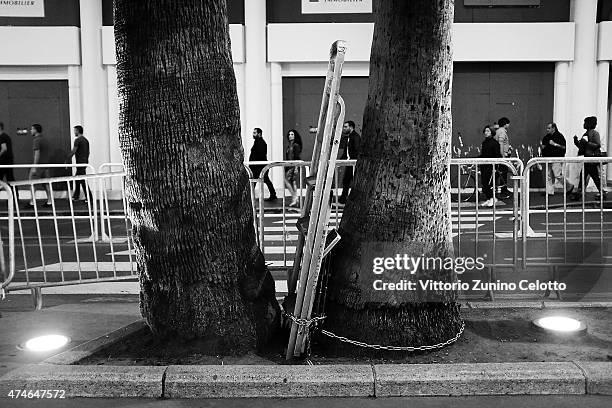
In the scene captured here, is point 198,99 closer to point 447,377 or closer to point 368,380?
point 368,380

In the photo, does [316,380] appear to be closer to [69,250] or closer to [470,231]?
[470,231]

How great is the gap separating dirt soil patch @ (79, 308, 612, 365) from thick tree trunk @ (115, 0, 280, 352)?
0.14 m

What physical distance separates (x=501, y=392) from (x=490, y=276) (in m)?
2.83

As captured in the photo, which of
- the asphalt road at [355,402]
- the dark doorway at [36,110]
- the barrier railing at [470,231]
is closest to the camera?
the asphalt road at [355,402]

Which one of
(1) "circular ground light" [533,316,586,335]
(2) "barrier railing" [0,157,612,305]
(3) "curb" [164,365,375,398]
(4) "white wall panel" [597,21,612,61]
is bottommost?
(3) "curb" [164,365,375,398]

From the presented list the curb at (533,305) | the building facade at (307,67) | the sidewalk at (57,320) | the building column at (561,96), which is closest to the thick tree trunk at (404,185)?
the curb at (533,305)

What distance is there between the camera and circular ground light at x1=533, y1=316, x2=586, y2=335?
5.57 metres

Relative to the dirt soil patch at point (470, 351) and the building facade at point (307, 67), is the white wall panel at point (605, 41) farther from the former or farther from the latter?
the dirt soil patch at point (470, 351)

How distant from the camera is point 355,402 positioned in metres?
4.53

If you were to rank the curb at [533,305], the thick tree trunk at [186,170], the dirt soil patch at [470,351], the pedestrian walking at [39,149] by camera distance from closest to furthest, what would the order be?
the thick tree trunk at [186,170]
the dirt soil patch at [470,351]
the curb at [533,305]
the pedestrian walking at [39,149]

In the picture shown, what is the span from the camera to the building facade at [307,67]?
18094mm

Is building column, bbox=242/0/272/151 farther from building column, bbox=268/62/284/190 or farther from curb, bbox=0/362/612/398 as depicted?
curb, bbox=0/362/612/398

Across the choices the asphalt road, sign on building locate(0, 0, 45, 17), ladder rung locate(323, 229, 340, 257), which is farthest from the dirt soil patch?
sign on building locate(0, 0, 45, 17)

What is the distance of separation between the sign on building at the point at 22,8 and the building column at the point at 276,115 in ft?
20.9
